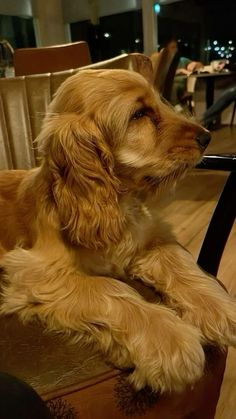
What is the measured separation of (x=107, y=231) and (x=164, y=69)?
A: 6.98 ft

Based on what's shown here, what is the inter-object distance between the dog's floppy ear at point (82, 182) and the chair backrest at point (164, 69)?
176 centimetres

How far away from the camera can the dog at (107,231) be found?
0.93 metres

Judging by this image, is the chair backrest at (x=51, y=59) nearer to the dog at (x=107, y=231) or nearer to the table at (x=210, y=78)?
the dog at (x=107, y=231)

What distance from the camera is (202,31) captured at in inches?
305

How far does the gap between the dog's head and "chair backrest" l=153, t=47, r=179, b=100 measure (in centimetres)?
167

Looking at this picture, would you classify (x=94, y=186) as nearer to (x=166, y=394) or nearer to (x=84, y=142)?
(x=84, y=142)

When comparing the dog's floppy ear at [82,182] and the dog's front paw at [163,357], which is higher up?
the dog's floppy ear at [82,182]

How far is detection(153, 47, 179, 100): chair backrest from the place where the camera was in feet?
9.11

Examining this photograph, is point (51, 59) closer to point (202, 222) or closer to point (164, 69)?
point (164, 69)

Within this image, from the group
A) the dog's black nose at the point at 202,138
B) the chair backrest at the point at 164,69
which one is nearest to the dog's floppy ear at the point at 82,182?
the dog's black nose at the point at 202,138

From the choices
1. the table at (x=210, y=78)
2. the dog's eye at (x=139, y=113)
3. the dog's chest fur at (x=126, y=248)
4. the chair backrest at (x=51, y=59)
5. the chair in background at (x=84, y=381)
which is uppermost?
the chair backrest at (x=51, y=59)

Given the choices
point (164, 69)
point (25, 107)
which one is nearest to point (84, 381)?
point (25, 107)

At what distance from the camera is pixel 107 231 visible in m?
1.03

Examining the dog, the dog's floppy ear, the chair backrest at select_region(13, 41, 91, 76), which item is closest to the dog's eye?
the dog
